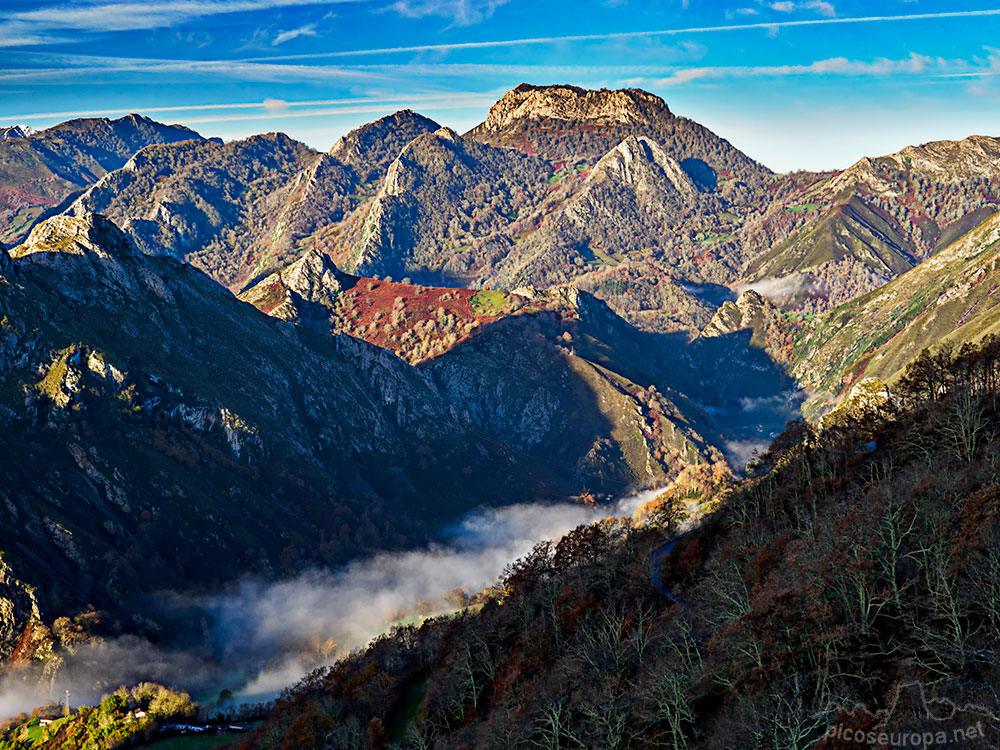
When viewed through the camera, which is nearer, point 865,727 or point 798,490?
point 865,727

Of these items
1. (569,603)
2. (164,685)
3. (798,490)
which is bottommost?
(164,685)

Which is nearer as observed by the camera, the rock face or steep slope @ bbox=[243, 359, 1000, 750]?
steep slope @ bbox=[243, 359, 1000, 750]

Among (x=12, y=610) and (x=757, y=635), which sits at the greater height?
(x=757, y=635)

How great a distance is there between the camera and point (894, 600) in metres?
57.5

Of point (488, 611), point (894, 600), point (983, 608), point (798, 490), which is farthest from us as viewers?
point (488, 611)

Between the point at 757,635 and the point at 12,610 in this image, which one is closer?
the point at 757,635

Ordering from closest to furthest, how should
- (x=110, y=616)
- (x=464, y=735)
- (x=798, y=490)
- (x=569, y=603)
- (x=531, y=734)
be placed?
(x=531, y=734) < (x=464, y=735) < (x=569, y=603) < (x=798, y=490) < (x=110, y=616)

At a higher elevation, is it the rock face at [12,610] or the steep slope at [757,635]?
the steep slope at [757,635]

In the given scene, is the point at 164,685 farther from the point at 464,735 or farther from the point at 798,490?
the point at 798,490

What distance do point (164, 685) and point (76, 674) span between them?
817 inches

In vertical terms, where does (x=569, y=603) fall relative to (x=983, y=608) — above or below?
below

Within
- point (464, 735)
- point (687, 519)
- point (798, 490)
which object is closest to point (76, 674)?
point (464, 735)

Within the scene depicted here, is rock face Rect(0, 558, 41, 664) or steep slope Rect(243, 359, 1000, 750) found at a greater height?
steep slope Rect(243, 359, 1000, 750)

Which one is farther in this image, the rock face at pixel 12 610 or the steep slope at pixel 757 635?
the rock face at pixel 12 610
